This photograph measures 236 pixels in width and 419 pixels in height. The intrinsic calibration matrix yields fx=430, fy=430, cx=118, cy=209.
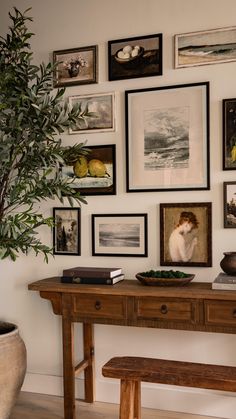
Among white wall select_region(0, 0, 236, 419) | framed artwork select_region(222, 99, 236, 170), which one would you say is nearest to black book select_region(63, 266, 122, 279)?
white wall select_region(0, 0, 236, 419)

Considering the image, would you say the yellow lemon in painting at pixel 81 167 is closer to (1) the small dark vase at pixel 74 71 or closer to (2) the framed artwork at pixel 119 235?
(2) the framed artwork at pixel 119 235

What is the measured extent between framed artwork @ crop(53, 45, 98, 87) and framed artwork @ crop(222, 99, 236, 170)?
0.91 metres

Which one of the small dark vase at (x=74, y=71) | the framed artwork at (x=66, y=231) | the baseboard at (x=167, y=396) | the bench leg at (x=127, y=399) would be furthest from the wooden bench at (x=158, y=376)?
the small dark vase at (x=74, y=71)

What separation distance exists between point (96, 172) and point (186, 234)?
733 mm

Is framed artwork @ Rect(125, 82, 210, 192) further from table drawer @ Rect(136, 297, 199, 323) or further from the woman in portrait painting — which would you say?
table drawer @ Rect(136, 297, 199, 323)

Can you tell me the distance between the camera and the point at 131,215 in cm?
284

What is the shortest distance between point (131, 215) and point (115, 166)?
35cm

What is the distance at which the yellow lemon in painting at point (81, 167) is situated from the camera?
2.93 meters

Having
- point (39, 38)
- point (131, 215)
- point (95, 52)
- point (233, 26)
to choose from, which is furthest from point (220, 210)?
point (39, 38)

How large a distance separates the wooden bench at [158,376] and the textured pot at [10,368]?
707 millimetres

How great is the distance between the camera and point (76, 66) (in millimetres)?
2967

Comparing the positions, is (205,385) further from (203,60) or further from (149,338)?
(203,60)

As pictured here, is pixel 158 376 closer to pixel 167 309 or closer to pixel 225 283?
pixel 167 309

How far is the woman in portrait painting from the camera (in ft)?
8.86
